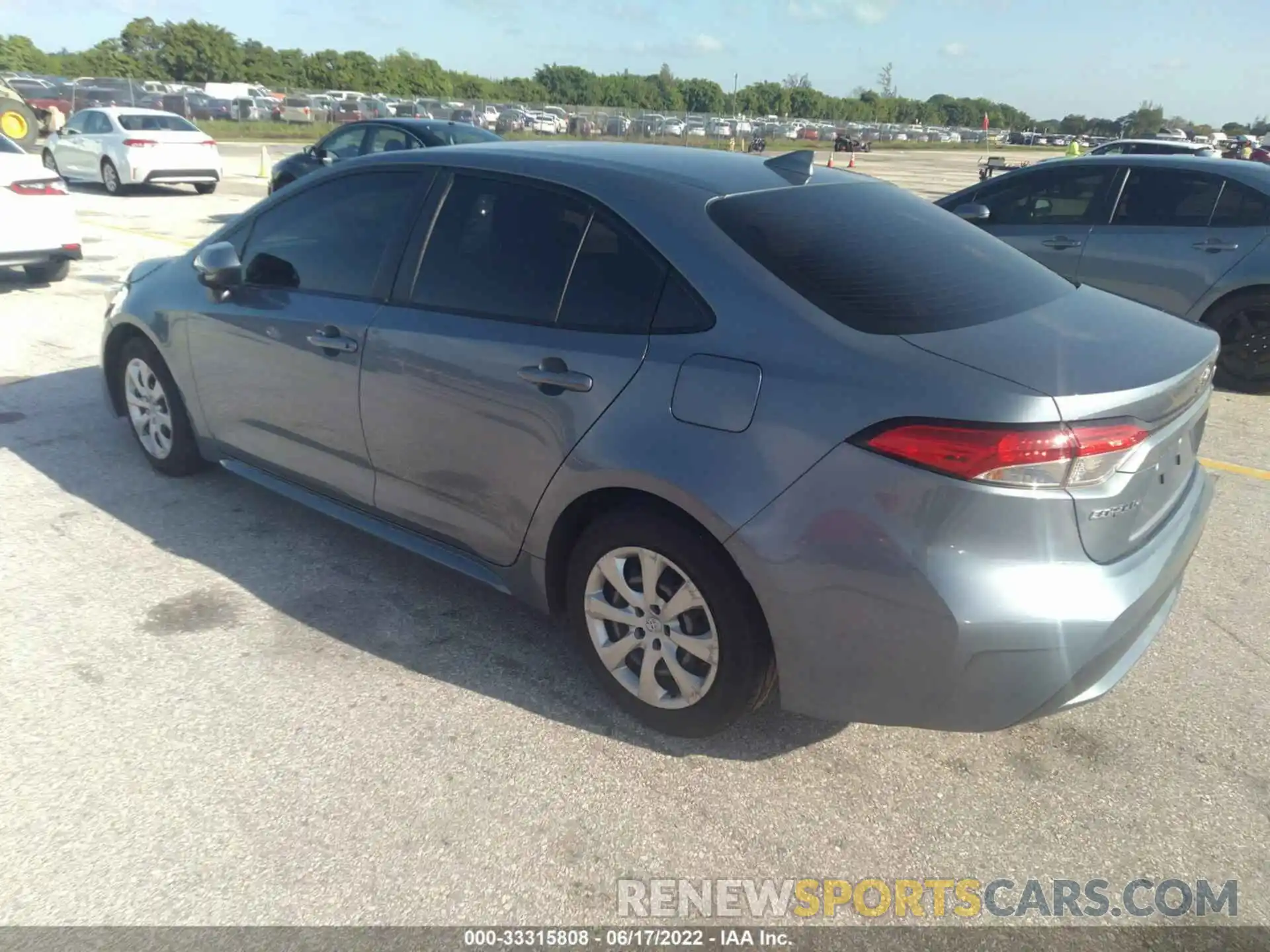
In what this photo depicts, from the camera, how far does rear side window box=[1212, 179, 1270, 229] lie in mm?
6859

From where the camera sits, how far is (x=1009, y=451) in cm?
230

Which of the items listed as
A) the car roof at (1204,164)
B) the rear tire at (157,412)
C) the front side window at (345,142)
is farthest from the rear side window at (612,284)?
the front side window at (345,142)

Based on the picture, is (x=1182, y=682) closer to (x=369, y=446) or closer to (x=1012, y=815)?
(x=1012, y=815)

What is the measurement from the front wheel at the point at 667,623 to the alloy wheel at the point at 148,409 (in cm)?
278

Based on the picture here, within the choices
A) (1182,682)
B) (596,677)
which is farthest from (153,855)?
(1182,682)

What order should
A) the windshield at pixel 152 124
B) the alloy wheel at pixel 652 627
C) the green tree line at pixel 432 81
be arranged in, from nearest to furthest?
the alloy wheel at pixel 652 627, the windshield at pixel 152 124, the green tree line at pixel 432 81

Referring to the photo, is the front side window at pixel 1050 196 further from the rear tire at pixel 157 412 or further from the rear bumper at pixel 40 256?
the rear bumper at pixel 40 256

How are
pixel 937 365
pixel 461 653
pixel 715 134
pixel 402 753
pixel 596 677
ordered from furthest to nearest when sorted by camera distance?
pixel 715 134
pixel 461 653
pixel 596 677
pixel 402 753
pixel 937 365

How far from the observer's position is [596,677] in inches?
126

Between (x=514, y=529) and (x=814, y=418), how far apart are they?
1.20 meters

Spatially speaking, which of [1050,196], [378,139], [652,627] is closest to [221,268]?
[652,627]

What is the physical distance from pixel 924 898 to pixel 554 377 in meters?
1.77

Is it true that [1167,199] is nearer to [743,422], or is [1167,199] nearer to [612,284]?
[612,284]

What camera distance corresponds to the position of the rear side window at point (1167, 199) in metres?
7.03
